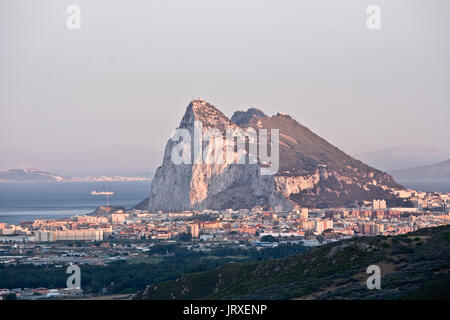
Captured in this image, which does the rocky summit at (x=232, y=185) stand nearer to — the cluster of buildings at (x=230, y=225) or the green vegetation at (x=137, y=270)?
the cluster of buildings at (x=230, y=225)

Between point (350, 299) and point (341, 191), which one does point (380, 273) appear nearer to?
point (350, 299)

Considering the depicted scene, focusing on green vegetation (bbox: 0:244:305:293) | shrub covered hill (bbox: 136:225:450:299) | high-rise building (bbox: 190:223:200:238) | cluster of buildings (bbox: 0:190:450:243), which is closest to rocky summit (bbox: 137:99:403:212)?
cluster of buildings (bbox: 0:190:450:243)

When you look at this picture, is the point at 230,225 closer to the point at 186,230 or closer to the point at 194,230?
the point at 186,230

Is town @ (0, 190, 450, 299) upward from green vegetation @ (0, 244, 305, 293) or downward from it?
upward

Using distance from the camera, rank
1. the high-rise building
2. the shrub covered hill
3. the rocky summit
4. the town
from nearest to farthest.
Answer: the shrub covered hill
the town
the high-rise building
the rocky summit

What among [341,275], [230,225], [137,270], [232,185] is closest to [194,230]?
[230,225]

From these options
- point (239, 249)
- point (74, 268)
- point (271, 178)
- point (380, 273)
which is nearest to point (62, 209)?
point (271, 178)

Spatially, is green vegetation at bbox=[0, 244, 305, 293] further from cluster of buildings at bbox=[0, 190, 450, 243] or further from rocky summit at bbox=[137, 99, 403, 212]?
rocky summit at bbox=[137, 99, 403, 212]

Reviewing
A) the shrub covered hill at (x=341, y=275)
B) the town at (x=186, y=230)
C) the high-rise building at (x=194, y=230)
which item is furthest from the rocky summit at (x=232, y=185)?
the shrub covered hill at (x=341, y=275)

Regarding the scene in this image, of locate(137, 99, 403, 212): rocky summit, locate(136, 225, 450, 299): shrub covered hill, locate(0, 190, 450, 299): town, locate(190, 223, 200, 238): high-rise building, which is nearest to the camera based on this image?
locate(136, 225, 450, 299): shrub covered hill
